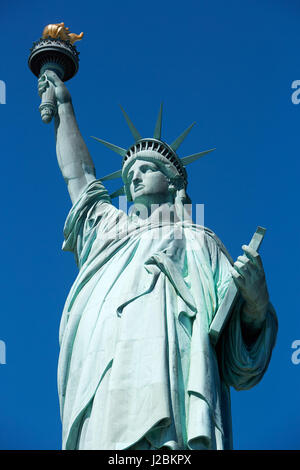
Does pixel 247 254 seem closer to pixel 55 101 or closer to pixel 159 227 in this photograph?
pixel 159 227

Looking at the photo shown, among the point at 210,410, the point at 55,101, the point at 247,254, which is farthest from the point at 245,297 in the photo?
the point at 55,101

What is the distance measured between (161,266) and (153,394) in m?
1.88

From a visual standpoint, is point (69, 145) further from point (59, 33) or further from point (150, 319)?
point (150, 319)

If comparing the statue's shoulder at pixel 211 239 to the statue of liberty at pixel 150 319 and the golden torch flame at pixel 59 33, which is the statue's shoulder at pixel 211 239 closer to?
the statue of liberty at pixel 150 319

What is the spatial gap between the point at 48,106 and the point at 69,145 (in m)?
0.75

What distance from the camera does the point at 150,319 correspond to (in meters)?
11.1

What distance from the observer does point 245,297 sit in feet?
36.7

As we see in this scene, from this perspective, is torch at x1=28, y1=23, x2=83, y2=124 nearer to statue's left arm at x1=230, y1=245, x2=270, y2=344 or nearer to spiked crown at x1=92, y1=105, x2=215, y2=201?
spiked crown at x1=92, y1=105, x2=215, y2=201

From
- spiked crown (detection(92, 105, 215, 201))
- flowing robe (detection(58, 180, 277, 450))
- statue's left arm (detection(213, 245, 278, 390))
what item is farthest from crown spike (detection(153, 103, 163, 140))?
statue's left arm (detection(213, 245, 278, 390))

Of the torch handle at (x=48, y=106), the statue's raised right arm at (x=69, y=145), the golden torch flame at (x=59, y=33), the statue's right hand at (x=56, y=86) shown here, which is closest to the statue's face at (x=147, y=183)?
the statue's raised right arm at (x=69, y=145)

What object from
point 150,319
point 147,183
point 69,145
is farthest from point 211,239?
point 69,145

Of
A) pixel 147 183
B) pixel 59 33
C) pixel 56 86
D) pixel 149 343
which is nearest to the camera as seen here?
pixel 149 343

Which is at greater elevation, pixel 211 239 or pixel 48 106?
pixel 48 106
